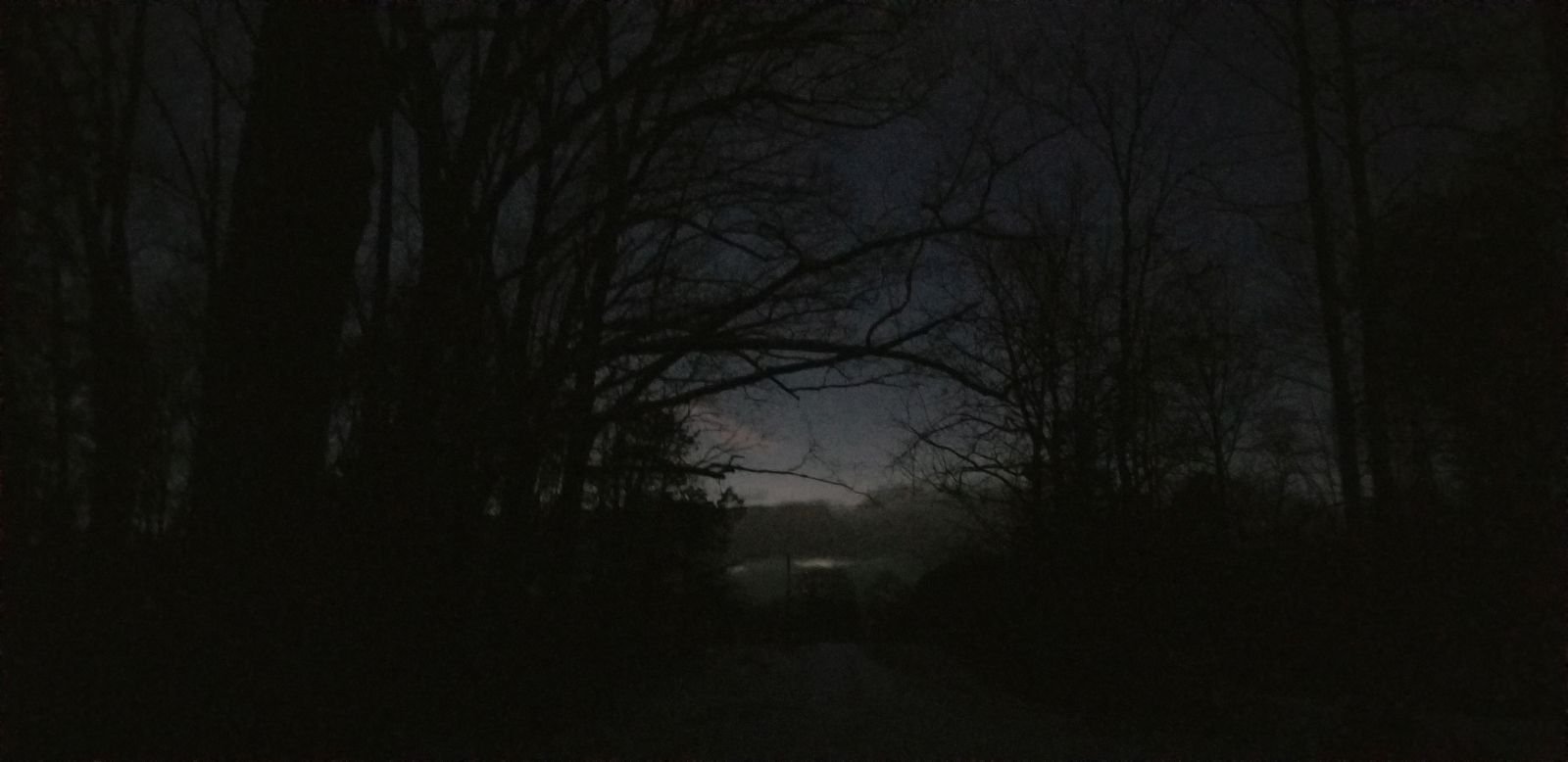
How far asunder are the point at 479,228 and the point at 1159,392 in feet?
40.3

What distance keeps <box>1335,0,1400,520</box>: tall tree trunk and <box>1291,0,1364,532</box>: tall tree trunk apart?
0.86 ft

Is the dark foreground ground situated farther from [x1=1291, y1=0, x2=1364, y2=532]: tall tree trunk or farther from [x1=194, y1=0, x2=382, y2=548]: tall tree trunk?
[x1=194, y1=0, x2=382, y2=548]: tall tree trunk

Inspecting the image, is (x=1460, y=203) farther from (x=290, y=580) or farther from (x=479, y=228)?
(x=290, y=580)

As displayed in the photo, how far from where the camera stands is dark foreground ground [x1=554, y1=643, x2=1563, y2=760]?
7.46 metres

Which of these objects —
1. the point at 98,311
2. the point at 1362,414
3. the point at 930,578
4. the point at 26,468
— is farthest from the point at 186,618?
the point at 930,578

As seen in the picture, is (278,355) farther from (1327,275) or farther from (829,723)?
(1327,275)

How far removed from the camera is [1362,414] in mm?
9203

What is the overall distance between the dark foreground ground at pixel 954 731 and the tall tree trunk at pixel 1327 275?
2394 millimetres

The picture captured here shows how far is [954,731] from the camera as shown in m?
9.43

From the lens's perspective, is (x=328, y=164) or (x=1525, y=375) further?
(x=1525, y=375)

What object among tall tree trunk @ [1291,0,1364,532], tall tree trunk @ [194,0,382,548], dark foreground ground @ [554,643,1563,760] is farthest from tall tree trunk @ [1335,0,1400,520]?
tall tree trunk @ [194,0,382,548]

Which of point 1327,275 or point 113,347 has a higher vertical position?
point 1327,275

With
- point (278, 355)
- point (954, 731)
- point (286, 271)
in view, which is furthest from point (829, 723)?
point (286, 271)

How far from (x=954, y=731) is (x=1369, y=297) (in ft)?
20.1
